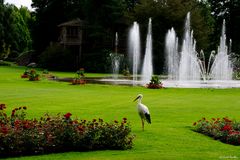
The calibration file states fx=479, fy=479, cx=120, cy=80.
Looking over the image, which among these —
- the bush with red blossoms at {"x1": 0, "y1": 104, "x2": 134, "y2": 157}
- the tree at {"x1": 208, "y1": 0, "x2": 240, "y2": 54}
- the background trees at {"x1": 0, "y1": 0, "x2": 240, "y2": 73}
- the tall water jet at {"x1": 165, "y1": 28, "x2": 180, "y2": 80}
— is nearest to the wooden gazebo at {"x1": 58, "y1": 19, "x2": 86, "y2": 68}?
the background trees at {"x1": 0, "y1": 0, "x2": 240, "y2": 73}

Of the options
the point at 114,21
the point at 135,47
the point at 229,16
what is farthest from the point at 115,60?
the point at 229,16

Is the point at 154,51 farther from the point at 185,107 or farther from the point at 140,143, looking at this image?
the point at 140,143

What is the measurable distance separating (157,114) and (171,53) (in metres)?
44.0

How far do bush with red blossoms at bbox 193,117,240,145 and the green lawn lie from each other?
1.04ft

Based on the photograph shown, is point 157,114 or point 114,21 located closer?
point 157,114

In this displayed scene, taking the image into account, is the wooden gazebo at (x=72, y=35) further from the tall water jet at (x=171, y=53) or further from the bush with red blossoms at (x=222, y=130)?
the bush with red blossoms at (x=222, y=130)

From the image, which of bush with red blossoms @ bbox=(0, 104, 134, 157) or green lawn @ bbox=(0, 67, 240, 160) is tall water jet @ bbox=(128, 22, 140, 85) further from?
bush with red blossoms @ bbox=(0, 104, 134, 157)

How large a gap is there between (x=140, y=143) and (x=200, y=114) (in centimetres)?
671

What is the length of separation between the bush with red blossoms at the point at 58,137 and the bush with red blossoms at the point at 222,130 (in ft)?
10.4

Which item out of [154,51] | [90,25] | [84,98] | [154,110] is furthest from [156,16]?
[154,110]

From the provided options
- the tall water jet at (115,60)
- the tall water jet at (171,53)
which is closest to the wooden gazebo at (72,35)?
the tall water jet at (115,60)

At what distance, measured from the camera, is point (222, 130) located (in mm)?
14961

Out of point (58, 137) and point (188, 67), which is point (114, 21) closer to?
point (188, 67)

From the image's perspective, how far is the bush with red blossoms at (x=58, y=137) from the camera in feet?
39.2
